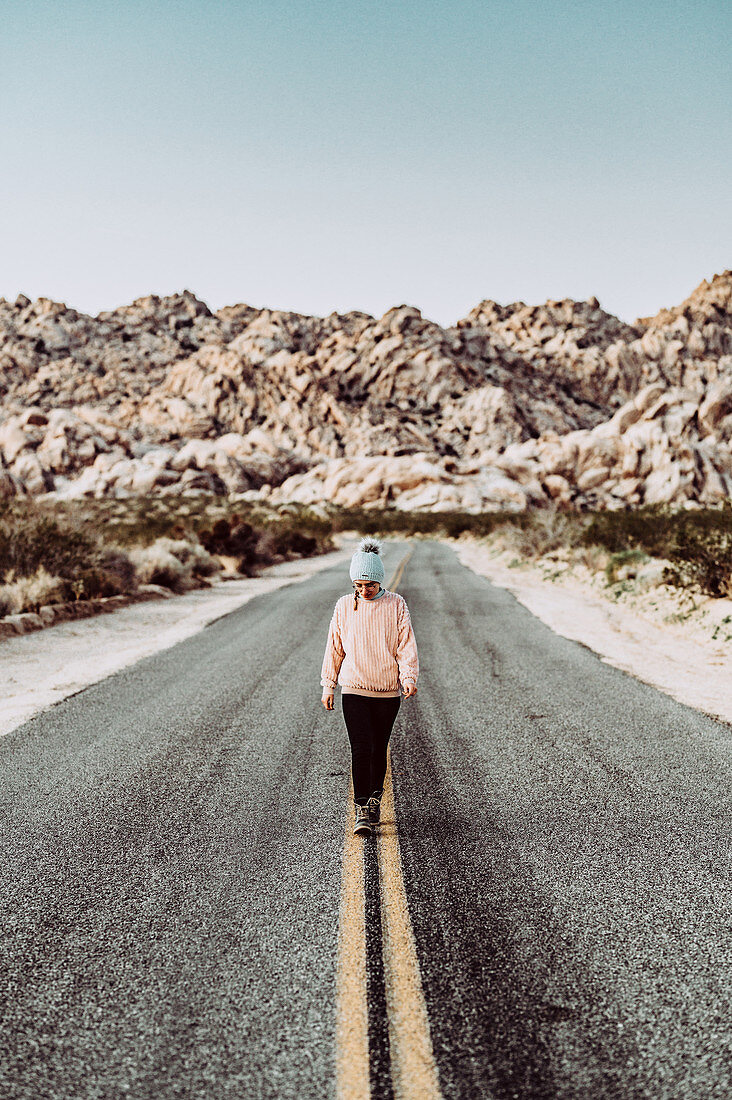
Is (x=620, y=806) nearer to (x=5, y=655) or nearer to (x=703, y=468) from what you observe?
(x=5, y=655)

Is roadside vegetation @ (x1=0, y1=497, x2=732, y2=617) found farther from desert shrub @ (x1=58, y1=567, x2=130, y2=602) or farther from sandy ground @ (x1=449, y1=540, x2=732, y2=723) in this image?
sandy ground @ (x1=449, y1=540, x2=732, y2=723)

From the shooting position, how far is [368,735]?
4.52 metres

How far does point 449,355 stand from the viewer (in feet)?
371

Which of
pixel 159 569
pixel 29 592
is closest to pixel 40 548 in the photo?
pixel 29 592

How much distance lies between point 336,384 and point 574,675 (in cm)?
10350

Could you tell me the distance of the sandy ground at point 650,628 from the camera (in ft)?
28.6

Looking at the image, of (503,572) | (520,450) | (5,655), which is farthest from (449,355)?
(5,655)

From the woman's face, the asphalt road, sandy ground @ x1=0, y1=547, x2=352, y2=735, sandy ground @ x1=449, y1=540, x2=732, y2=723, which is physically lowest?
sandy ground @ x1=449, y1=540, x2=732, y2=723

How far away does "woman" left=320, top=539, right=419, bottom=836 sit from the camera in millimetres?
4492

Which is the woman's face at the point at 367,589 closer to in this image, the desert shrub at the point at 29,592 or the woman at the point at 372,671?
the woman at the point at 372,671

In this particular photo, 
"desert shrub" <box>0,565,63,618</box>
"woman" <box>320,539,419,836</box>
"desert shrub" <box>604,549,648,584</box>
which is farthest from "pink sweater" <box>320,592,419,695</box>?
"desert shrub" <box>604,549,648,584</box>

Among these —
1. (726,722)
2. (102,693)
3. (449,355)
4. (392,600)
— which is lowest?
(726,722)

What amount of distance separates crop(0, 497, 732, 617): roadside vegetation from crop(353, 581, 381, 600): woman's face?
1085 centimetres

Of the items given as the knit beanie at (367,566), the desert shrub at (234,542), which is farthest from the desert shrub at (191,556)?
the knit beanie at (367,566)
